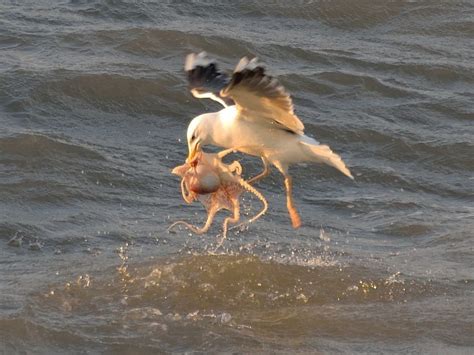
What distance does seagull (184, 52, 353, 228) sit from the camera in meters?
7.42

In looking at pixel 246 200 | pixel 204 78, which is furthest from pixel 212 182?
pixel 246 200

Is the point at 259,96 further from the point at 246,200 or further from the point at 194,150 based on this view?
the point at 246,200

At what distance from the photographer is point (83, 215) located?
9.38 metres

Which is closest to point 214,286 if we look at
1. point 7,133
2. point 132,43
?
point 7,133

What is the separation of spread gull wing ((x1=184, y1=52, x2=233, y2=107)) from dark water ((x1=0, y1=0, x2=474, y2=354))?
3.88ft

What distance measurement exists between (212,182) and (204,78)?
0.76 metres

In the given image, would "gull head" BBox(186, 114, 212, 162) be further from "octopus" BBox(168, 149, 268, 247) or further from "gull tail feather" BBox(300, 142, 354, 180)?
"gull tail feather" BBox(300, 142, 354, 180)

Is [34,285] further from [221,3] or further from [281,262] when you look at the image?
[221,3]

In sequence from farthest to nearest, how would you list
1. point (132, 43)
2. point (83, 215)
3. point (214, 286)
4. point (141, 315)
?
point (132, 43) < point (83, 215) < point (214, 286) < point (141, 315)

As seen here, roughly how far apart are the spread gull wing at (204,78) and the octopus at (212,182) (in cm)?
43

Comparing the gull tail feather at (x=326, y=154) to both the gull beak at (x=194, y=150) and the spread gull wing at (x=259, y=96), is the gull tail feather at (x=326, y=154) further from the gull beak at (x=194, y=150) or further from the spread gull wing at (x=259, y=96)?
the gull beak at (x=194, y=150)

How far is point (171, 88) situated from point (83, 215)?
3117 mm

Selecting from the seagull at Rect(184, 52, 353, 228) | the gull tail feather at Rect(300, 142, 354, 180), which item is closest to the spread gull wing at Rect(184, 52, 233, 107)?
the seagull at Rect(184, 52, 353, 228)

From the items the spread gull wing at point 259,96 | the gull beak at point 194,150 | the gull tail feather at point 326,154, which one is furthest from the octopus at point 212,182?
the gull tail feather at point 326,154
